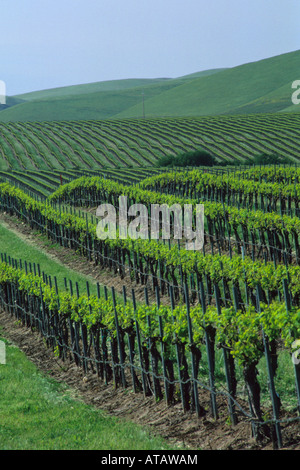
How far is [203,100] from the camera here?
14600 cm

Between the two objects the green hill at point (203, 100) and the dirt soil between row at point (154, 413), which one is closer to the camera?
the dirt soil between row at point (154, 413)

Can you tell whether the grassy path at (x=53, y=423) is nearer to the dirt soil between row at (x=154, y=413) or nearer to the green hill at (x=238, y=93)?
the dirt soil between row at (x=154, y=413)

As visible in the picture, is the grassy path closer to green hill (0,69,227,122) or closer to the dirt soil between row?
the dirt soil between row

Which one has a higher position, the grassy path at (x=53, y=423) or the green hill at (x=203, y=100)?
the green hill at (x=203, y=100)

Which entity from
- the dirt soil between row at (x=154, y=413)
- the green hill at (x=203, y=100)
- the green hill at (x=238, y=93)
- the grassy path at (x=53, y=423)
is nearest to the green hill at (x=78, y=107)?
the green hill at (x=203, y=100)

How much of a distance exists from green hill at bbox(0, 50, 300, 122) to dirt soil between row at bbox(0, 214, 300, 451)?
116249 millimetres

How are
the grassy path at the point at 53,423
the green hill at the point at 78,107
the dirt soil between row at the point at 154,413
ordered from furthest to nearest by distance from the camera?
the green hill at the point at 78,107, the grassy path at the point at 53,423, the dirt soil between row at the point at 154,413

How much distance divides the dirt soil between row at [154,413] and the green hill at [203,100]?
381ft

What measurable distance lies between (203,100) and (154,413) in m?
142

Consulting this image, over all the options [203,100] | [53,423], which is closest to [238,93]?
[203,100]

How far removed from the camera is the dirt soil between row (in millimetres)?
7914

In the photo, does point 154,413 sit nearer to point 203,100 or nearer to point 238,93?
point 203,100

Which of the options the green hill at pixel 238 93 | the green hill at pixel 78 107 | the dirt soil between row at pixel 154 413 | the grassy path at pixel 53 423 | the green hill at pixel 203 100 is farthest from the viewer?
the green hill at pixel 78 107

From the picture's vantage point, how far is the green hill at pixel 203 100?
136 metres
